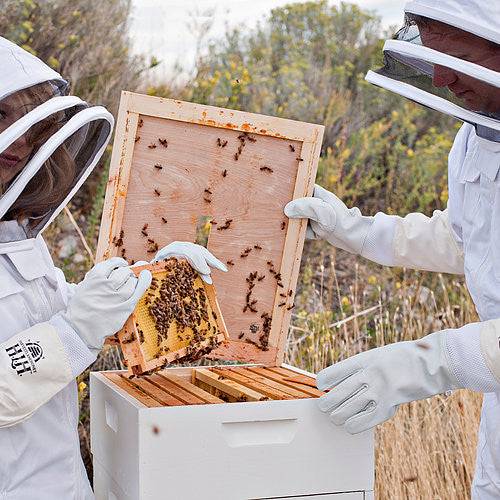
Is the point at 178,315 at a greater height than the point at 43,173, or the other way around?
the point at 43,173

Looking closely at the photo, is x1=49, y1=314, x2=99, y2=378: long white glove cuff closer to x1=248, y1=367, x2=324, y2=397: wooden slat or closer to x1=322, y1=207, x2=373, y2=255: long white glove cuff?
x1=248, y1=367, x2=324, y2=397: wooden slat

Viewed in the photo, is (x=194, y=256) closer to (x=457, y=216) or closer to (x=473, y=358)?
(x=473, y=358)

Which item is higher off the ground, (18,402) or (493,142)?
(493,142)

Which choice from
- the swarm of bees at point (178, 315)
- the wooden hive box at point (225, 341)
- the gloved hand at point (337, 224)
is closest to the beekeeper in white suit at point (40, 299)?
the swarm of bees at point (178, 315)

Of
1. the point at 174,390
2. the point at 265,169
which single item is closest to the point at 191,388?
the point at 174,390

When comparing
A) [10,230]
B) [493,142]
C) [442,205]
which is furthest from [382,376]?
[442,205]

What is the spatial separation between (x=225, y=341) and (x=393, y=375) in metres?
0.68

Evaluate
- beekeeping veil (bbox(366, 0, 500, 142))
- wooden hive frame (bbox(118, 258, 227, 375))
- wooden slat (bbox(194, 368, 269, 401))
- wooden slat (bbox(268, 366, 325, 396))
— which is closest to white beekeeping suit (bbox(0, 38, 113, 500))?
wooden hive frame (bbox(118, 258, 227, 375))

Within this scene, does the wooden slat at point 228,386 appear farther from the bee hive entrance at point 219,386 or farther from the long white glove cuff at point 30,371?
the long white glove cuff at point 30,371

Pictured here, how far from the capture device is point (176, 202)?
2.58 metres

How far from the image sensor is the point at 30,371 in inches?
72.0

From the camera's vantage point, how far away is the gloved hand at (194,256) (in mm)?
2330

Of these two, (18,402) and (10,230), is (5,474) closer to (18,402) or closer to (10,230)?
(18,402)

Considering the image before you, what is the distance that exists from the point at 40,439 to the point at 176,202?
107 centimetres
